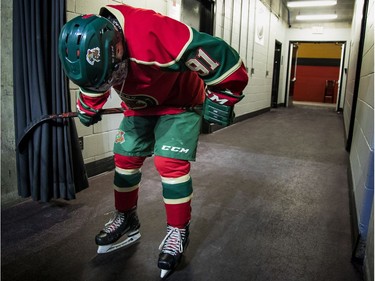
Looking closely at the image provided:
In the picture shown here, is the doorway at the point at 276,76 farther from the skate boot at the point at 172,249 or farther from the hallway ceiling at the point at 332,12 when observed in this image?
the skate boot at the point at 172,249

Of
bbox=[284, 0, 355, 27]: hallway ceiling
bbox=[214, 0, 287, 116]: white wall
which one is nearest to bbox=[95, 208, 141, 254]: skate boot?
bbox=[214, 0, 287, 116]: white wall

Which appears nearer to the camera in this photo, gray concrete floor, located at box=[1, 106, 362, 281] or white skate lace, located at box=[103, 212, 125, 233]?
gray concrete floor, located at box=[1, 106, 362, 281]

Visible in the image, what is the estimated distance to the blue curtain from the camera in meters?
1.74

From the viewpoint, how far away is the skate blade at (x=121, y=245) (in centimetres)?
149

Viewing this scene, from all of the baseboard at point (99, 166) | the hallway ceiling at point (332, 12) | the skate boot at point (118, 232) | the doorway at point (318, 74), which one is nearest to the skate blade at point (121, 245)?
the skate boot at point (118, 232)

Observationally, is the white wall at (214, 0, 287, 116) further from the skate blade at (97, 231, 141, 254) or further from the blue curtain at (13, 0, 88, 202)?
the skate blade at (97, 231, 141, 254)

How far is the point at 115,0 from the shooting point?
105 inches

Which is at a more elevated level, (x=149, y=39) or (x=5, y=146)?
(x=149, y=39)

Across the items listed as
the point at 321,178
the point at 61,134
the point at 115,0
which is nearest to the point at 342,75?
the point at 321,178

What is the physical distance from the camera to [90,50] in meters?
1.02

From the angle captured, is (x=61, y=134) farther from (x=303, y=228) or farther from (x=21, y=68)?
(x=303, y=228)

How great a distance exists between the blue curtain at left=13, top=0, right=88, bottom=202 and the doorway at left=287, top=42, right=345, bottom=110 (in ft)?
41.1

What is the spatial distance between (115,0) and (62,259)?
2.18m

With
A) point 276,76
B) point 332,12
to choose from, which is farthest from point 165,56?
point 332,12
